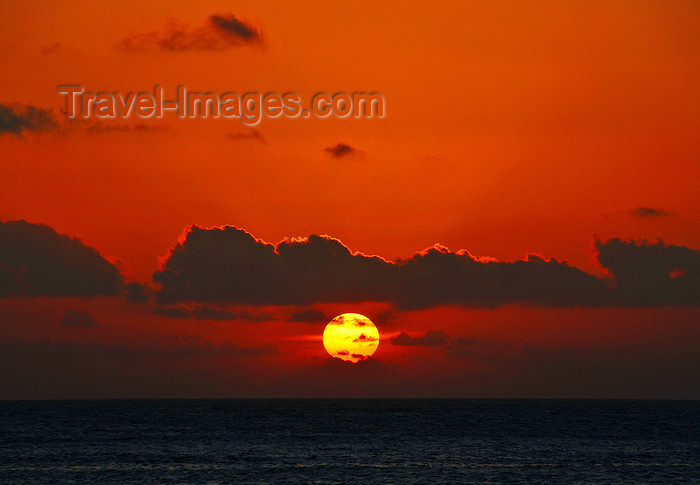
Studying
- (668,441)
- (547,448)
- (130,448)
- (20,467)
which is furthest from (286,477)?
(668,441)

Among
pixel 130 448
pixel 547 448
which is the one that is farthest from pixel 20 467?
pixel 547 448

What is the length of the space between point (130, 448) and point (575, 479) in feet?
195

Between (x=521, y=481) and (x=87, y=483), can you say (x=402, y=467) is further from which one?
(x=87, y=483)

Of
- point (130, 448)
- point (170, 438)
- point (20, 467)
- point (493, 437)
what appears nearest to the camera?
point (20, 467)

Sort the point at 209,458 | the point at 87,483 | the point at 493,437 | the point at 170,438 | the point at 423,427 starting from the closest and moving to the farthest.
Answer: the point at 87,483
the point at 209,458
the point at 170,438
the point at 493,437
the point at 423,427

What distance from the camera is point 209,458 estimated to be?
3789 inches

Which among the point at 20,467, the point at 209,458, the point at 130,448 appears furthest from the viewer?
the point at 130,448

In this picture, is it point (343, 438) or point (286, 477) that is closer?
point (286, 477)

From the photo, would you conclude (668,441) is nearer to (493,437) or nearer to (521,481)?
(493,437)

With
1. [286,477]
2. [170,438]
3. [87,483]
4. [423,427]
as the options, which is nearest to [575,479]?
[286,477]

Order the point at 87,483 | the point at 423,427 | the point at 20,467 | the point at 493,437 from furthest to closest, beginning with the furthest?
the point at 423,427, the point at 493,437, the point at 20,467, the point at 87,483

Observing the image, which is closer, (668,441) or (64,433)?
(668,441)

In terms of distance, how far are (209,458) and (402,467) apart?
24.1 meters

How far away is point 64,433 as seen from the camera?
142000 mm
